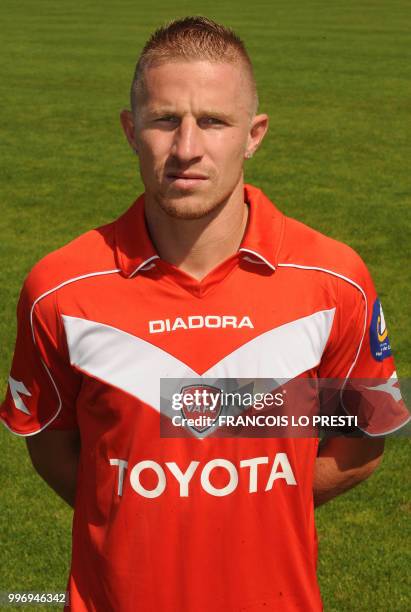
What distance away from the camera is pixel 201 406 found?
2.54 meters

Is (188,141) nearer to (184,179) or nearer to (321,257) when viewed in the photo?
(184,179)

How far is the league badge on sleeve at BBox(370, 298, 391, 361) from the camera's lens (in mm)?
2699

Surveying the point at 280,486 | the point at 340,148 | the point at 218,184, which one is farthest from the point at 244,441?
the point at 340,148

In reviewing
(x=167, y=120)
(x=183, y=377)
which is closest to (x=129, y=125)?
(x=167, y=120)

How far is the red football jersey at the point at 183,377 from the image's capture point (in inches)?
97.6

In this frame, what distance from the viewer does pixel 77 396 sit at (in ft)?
9.01

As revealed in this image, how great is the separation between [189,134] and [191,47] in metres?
0.23

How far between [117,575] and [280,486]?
43cm

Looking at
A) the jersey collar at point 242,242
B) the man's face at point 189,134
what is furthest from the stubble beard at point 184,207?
the jersey collar at point 242,242

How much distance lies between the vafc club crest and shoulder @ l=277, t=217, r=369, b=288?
346 millimetres

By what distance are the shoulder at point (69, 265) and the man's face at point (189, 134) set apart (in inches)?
8.2


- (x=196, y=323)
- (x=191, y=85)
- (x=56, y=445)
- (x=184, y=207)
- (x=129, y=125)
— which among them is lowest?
(x=56, y=445)

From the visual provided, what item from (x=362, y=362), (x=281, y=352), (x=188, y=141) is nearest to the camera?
(x=188, y=141)

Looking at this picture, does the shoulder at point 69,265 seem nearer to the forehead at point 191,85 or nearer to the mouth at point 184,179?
the mouth at point 184,179
